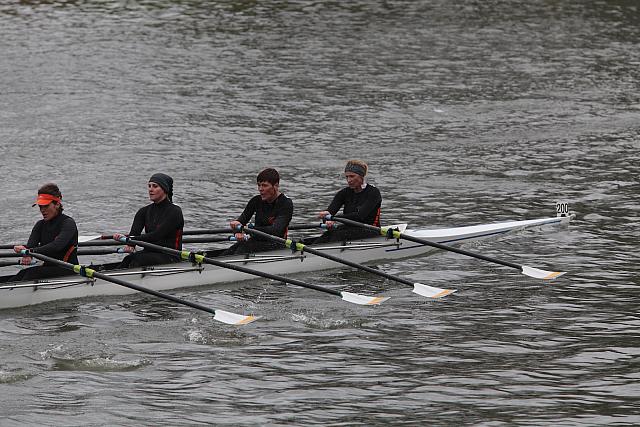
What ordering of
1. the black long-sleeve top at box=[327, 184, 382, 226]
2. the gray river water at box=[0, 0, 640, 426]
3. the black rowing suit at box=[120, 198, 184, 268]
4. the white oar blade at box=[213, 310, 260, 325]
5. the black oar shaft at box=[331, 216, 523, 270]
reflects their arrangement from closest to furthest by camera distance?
the gray river water at box=[0, 0, 640, 426] → the white oar blade at box=[213, 310, 260, 325] → the black rowing suit at box=[120, 198, 184, 268] → the black oar shaft at box=[331, 216, 523, 270] → the black long-sleeve top at box=[327, 184, 382, 226]

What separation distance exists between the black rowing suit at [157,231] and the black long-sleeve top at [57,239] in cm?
110

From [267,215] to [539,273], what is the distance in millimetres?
4732

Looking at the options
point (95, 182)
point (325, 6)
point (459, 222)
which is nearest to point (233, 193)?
point (95, 182)

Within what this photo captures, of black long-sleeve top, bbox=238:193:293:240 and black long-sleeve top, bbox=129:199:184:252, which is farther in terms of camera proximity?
black long-sleeve top, bbox=238:193:293:240

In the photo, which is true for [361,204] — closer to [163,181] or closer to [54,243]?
[163,181]

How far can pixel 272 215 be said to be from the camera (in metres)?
19.8

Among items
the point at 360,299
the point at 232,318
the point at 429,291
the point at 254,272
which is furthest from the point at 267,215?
the point at 232,318

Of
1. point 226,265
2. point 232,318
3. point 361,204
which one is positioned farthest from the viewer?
point 361,204

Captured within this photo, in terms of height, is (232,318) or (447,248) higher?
(447,248)

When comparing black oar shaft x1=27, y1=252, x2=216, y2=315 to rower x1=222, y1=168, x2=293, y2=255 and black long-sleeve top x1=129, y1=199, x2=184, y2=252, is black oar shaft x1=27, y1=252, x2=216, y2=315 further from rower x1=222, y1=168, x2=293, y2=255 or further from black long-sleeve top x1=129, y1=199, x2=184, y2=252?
rower x1=222, y1=168, x2=293, y2=255

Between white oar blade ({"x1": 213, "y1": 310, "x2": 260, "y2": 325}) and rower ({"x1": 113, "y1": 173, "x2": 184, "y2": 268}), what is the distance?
206cm

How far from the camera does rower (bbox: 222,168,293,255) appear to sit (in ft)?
63.5

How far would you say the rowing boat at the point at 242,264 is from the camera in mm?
17734

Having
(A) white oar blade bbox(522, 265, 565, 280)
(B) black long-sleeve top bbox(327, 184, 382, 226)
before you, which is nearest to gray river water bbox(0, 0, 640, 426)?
(A) white oar blade bbox(522, 265, 565, 280)
